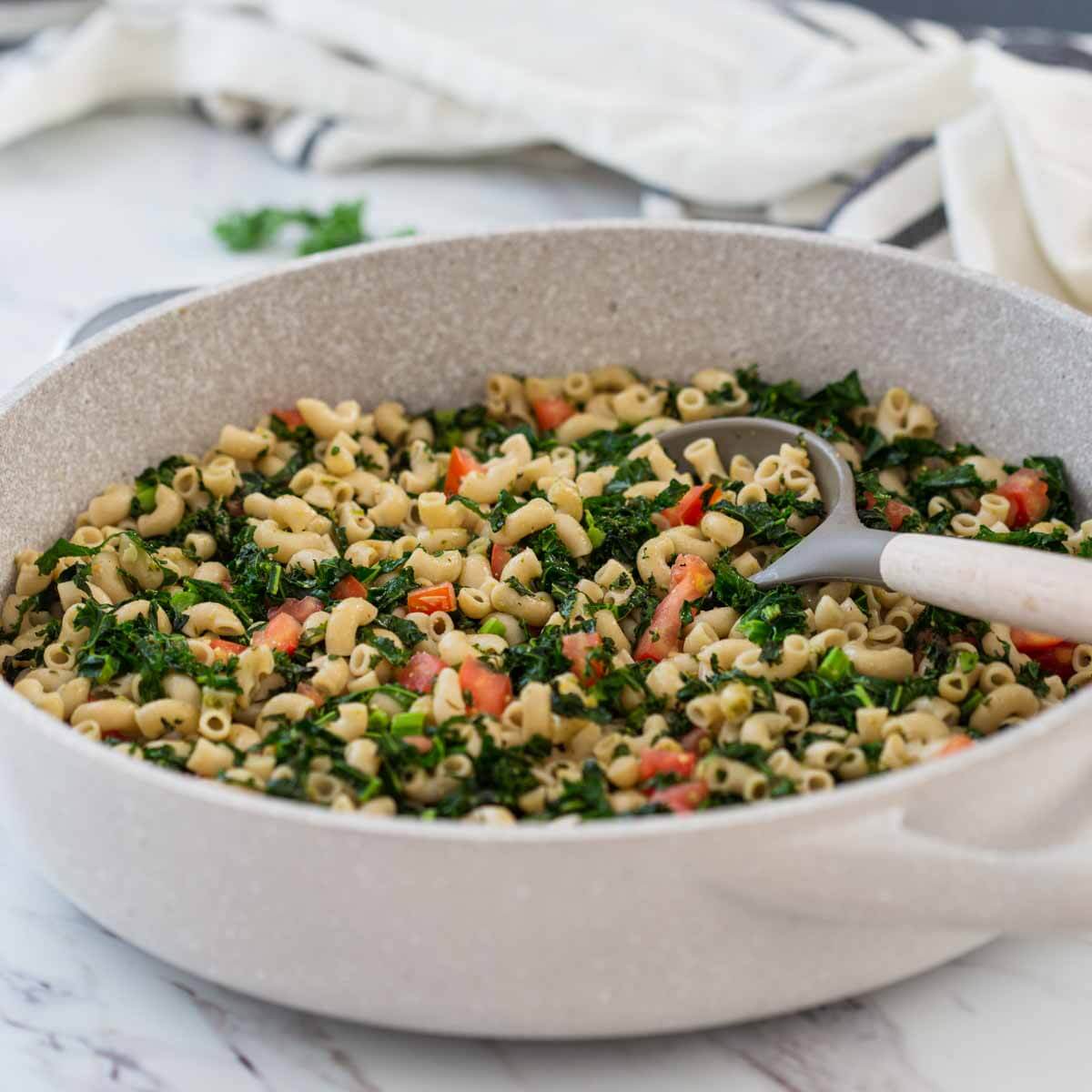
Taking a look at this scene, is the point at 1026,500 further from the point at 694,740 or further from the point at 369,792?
the point at 369,792

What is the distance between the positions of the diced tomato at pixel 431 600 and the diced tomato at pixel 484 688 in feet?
0.47

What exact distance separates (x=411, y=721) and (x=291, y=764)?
94 mm

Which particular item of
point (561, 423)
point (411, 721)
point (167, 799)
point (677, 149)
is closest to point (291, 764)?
point (411, 721)

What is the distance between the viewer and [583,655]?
1.27 meters

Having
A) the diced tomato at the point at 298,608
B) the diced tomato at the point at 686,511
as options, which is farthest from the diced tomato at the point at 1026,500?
the diced tomato at the point at 298,608

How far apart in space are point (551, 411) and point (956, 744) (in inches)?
27.0

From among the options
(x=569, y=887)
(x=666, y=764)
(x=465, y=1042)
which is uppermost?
(x=569, y=887)

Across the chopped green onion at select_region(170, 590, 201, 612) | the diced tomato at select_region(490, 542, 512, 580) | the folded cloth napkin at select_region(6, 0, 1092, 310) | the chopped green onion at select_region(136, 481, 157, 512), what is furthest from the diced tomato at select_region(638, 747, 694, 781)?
the folded cloth napkin at select_region(6, 0, 1092, 310)

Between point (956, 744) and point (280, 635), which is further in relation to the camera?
point (280, 635)

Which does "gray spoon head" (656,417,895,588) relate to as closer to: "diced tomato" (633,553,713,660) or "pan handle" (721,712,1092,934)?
"diced tomato" (633,553,713,660)

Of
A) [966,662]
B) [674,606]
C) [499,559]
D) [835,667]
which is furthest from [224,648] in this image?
[966,662]

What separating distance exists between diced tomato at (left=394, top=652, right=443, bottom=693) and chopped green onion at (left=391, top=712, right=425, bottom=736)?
10 cm

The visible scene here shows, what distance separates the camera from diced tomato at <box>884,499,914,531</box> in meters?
1.46

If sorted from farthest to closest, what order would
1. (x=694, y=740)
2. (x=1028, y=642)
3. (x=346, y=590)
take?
1. (x=346, y=590)
2. (x=1028, y=642)
3. (x=694, y=740)
